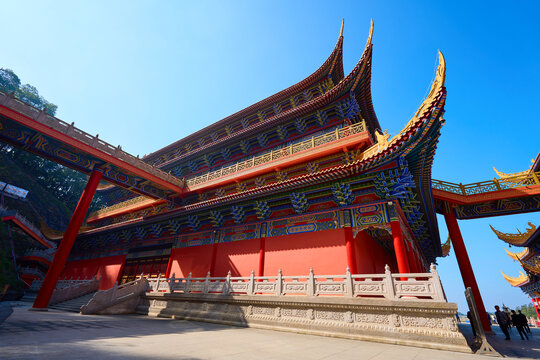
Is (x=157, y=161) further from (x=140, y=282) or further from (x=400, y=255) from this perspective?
(x=400, y=255)

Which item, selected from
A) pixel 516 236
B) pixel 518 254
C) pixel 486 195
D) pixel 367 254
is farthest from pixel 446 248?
pixel 367 254

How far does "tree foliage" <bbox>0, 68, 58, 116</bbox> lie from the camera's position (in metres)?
38.3

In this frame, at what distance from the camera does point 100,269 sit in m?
16.5

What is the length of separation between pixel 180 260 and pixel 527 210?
57.2 feet

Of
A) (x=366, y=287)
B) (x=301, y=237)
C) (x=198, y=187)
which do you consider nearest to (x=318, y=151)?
(x=301, y=237)

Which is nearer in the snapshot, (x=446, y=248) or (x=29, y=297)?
(x=29, y=297)

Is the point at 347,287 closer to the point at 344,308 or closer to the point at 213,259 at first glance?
the point at 344,308

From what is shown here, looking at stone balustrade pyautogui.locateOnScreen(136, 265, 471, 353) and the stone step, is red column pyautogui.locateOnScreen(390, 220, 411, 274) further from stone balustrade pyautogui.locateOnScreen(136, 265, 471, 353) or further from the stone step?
the stone step

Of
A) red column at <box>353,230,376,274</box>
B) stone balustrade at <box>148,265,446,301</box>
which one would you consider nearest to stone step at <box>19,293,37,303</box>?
stone balustrade at <box>148,265,446,301</box>

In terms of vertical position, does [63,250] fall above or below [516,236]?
below

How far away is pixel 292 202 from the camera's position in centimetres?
964

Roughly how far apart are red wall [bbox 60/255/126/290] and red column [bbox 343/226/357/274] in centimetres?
1428

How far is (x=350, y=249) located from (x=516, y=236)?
51.5 ft

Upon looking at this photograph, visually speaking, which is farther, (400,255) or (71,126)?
(71,126)
